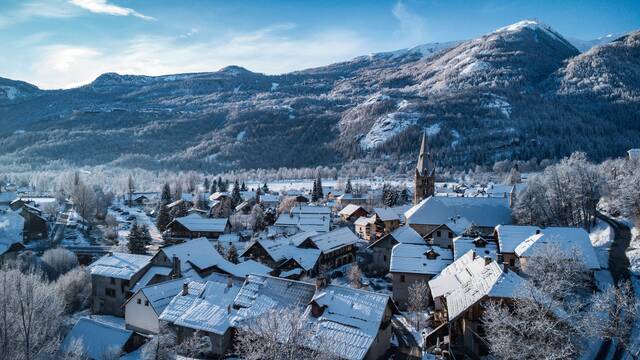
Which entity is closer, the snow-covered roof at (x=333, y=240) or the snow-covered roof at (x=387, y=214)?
the snow-covered roof at (x=333, y=240)

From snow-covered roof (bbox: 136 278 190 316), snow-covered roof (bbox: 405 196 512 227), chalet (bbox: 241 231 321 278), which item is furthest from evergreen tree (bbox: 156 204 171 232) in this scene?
snow-covered roof (bbox: 405 196 512 227)

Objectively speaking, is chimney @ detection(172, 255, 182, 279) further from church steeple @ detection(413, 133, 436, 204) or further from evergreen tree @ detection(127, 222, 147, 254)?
church steeple @ detection(413, 133, 436, 204)

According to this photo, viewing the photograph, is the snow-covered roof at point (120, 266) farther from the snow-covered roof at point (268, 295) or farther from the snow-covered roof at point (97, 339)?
the snow-covered roof at point (268, 295)

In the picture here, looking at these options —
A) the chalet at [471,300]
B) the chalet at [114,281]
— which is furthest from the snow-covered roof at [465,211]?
the chalet at [114,281]

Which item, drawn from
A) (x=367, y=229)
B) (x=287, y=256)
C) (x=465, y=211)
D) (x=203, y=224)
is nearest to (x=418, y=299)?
(x=287, y=256)

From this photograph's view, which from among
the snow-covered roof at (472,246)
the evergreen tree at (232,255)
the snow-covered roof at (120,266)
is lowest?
the evergreen tree at (232,255)

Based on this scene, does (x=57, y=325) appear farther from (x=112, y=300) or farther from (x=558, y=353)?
(x=558, y=353)

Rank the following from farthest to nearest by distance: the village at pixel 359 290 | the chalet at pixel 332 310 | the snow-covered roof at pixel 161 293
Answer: the snow-covered roof at pixel 161 293
the chalet at pixel 332 310
the village at pixel 359 290
